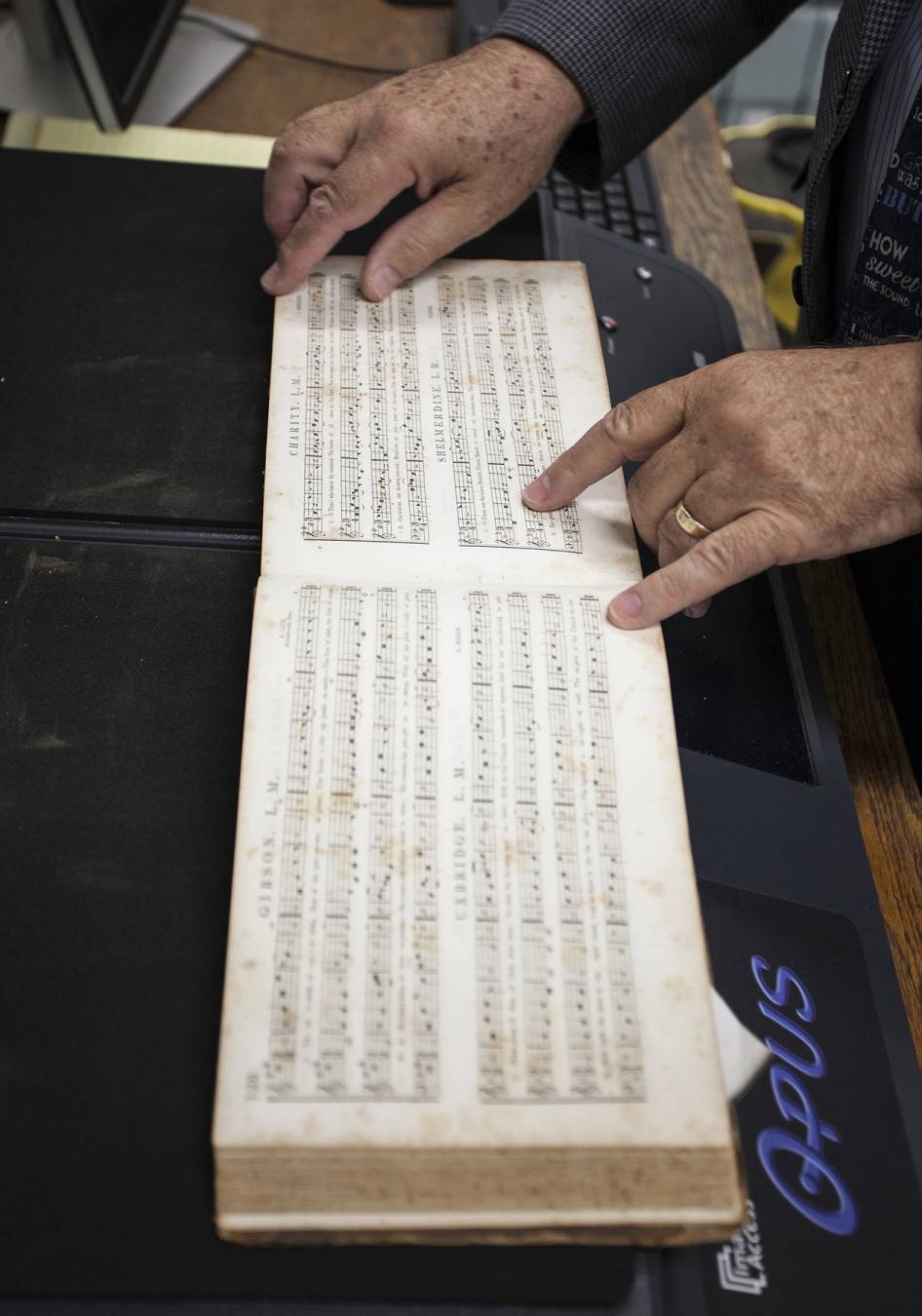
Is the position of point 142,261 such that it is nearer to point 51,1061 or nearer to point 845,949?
point 51,1061

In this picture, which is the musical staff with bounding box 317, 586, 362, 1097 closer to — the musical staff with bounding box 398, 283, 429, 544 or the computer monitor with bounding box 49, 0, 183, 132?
the musical staff with bounding box 398, 283, 429, 544

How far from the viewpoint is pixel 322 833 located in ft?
2.11

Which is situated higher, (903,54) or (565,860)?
(903,54)

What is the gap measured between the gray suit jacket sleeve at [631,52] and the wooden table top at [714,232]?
202 millimetres

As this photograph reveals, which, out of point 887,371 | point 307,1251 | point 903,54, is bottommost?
point 307,1251

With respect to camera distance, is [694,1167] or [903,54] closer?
[694,1167]

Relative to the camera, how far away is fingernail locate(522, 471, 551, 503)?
80 centimetres

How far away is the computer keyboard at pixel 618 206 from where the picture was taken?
4.04 ft

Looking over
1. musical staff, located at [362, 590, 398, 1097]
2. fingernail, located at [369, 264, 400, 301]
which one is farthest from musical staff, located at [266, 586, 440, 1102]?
fingernail, located at [369, 264, 400, 301]

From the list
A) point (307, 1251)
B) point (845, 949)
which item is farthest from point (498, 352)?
point (307, 1251)

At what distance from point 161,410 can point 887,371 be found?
1.75ft

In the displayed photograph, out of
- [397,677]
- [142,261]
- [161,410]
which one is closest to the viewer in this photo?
[397,677]

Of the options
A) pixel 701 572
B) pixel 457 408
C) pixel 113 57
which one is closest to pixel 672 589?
pixel 701 572

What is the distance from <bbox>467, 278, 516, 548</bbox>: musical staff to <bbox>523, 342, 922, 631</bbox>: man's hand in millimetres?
23
